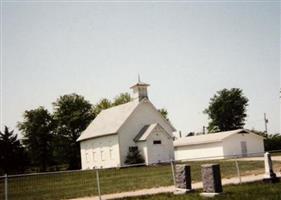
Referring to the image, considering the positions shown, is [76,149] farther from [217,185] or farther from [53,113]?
[217,185]

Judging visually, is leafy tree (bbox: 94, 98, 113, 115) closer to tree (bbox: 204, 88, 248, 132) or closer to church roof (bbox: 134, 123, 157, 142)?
Answer: tree (bbox: 204, 88, 248, 132)

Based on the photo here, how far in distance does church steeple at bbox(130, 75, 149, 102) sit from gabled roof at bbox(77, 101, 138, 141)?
0.77 meters

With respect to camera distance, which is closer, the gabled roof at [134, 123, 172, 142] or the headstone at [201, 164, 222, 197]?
the headstone at [201, 164, 222, 197]

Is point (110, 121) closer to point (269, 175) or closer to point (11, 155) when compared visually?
point (11, 155)

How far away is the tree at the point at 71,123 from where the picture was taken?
224 ft

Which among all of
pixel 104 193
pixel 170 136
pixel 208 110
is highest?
pixel 208 110

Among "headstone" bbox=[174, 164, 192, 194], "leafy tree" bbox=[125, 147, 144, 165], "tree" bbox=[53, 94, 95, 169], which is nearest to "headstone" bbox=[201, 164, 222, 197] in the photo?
Result: "headstone" bbox=[174, 164, 192, 194]

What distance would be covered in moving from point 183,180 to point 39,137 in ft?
204

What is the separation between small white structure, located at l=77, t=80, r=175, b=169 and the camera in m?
41.4

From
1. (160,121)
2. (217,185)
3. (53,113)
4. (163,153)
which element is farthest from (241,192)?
(53,113)

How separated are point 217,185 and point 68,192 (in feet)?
28.5

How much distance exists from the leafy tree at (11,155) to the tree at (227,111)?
140 feet

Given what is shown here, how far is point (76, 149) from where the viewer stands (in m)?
68.4

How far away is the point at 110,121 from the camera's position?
46.0 m
